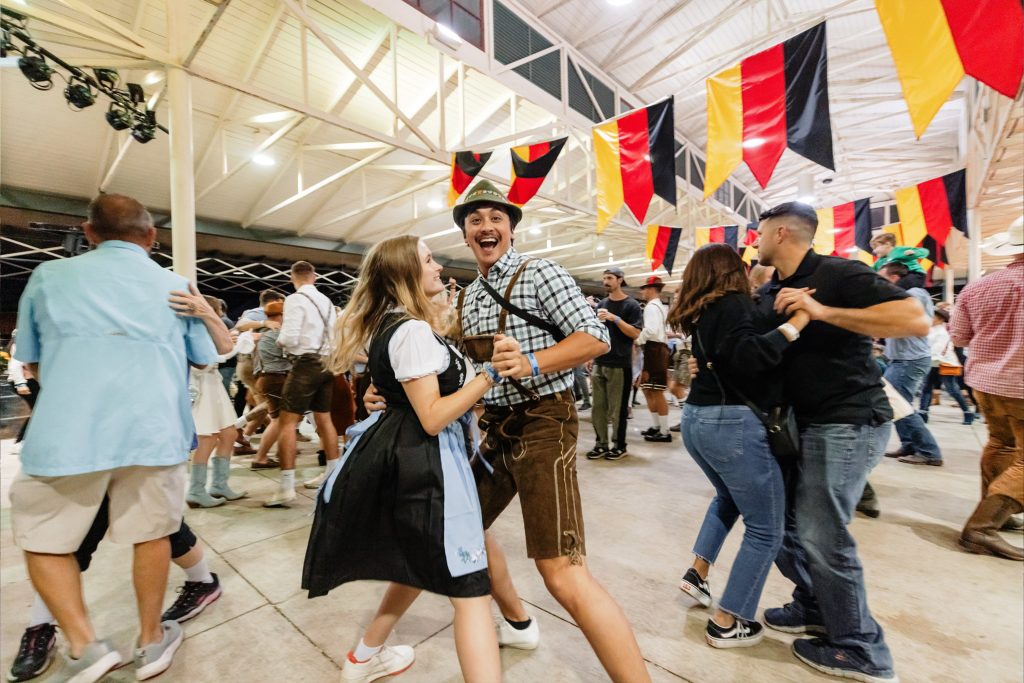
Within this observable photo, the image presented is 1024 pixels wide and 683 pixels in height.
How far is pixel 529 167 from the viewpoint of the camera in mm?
5727

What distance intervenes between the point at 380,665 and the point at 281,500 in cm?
208

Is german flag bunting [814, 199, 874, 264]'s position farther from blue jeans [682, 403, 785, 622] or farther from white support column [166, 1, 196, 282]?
white support column [166, 1, 196, 282]

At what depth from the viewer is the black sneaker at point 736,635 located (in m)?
1.71

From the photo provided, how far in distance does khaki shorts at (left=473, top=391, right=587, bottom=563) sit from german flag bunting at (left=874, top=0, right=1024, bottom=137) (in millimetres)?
2582

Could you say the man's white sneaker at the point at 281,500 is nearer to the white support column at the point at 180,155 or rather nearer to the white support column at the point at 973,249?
the white support column at the point at 180,155

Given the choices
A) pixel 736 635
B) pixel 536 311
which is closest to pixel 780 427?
pixel 736 635

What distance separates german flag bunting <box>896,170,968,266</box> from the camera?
609 centimetres

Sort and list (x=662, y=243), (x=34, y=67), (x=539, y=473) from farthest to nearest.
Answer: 1. (x=662, y=243)
2. (x=34, y=67)
3. (x=539, y=473)

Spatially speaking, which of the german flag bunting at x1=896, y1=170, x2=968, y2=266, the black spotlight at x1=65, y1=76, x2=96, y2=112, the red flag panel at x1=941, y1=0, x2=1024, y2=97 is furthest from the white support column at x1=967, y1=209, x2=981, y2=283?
the black spotlight at x1=65, y1=76, x2=96, y2=112

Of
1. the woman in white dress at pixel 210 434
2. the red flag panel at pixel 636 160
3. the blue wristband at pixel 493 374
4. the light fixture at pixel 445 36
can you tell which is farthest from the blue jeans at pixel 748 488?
the light fixture at pixel 445 36

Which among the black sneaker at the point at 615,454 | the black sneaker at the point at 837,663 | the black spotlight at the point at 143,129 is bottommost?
the black sneaker at the point at 615,454

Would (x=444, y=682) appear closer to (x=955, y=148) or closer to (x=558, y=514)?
(x=558, y=514)

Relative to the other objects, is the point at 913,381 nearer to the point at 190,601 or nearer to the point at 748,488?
the point at 748,488

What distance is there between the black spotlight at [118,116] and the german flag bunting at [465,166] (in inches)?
146
